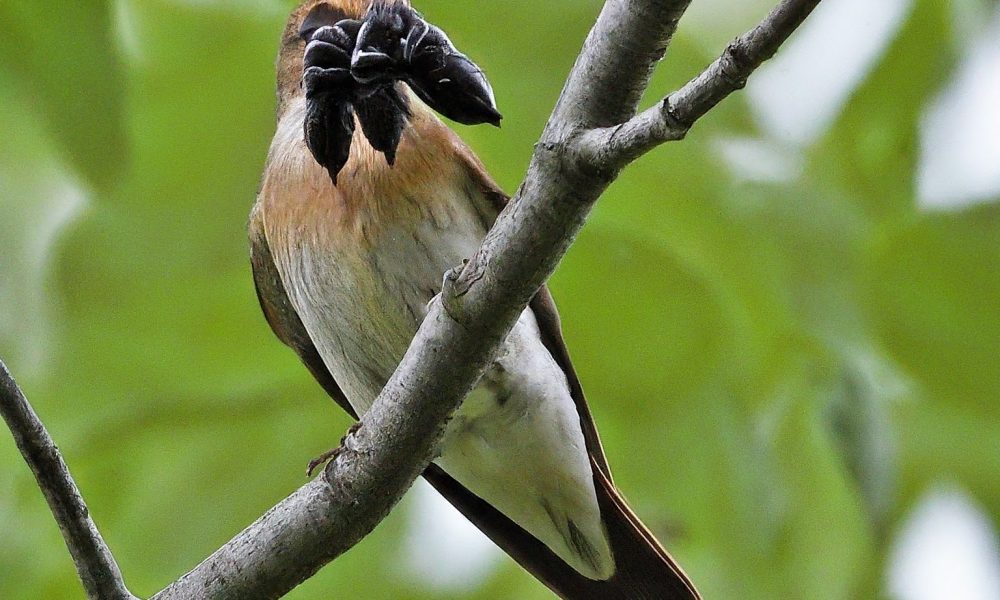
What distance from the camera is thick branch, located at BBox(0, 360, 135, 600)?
2180 millimetres

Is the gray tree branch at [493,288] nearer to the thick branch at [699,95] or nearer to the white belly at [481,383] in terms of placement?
the thick branch at [699,95]

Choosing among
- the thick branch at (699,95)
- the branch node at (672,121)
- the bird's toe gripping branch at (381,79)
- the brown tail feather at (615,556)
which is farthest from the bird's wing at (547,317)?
the branch node at (672,121)

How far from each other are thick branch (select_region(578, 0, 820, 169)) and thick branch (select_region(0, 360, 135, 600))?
45.4 inches

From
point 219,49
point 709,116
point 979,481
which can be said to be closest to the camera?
point 709,116

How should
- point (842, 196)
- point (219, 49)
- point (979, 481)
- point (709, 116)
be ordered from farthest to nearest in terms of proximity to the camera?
point (979, 481) → point (219, 49) → point (842, 196) → point (709, 116)

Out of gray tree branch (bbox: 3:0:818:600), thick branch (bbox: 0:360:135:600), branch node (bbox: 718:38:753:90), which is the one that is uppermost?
thick branch (bbox: 0:360:135:600)

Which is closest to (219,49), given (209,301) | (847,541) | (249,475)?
(209,301)

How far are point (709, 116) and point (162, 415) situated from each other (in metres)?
1.96

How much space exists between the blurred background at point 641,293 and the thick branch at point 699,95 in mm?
1118

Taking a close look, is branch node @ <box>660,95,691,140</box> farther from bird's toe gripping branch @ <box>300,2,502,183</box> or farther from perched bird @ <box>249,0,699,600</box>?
perched bird @ <box>249,0,699,600</box>

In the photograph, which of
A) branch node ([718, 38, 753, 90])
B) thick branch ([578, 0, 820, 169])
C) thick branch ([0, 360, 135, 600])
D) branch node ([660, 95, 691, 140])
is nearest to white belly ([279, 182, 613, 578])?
thick branch ([0, 360, 135, 600])

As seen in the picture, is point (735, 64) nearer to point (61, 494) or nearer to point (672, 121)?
point (672, 121)

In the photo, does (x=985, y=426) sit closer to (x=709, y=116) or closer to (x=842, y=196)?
(x=842, y=196)

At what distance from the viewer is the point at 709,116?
3002 mm
